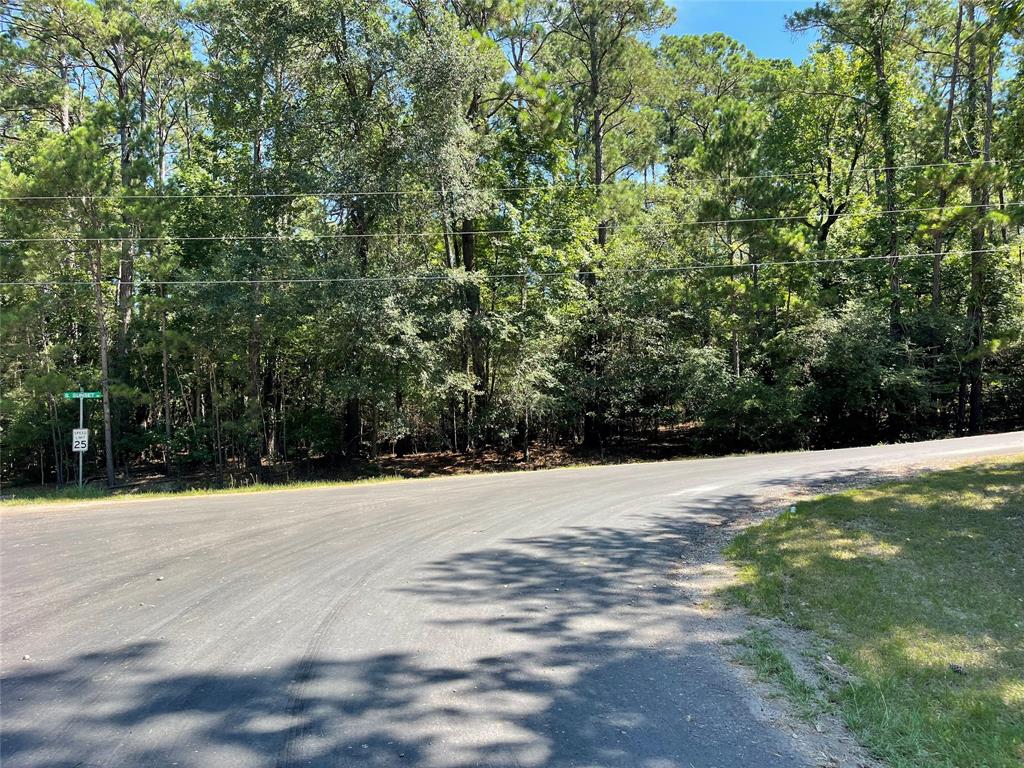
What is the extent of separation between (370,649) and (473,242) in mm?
21188

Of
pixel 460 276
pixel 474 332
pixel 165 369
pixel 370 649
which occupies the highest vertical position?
pixel 460 276

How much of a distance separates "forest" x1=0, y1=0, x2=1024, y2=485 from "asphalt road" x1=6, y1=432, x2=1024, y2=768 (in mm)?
11955

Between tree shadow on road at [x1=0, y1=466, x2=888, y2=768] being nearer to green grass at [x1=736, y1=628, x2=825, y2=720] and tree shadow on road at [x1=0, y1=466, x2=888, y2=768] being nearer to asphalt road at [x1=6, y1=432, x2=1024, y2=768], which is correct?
asphalt road at [x1=6, y1=432, x2=1024, y2=768]

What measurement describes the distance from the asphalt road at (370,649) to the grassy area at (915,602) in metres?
0.67

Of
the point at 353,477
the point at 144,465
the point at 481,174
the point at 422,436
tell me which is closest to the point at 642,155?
the point at 481,174

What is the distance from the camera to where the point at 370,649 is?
4.11 m

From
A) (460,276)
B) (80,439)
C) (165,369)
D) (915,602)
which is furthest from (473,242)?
(915,602)

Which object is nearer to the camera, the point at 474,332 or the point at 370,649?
the point at 370,649

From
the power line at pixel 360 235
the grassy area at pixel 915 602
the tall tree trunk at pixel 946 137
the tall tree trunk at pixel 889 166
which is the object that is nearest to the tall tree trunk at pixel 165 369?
the power line at pixel 360 235

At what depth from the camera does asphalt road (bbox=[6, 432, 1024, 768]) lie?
9.82ft

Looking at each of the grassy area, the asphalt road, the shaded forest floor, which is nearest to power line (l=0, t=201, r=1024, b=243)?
the shaded forest floor

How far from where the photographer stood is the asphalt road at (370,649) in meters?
2.99

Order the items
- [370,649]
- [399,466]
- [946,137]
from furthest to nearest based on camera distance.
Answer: [946,137]
[399,466]
[370,649]

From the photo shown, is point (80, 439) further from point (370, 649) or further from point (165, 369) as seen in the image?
point (370, 649)
